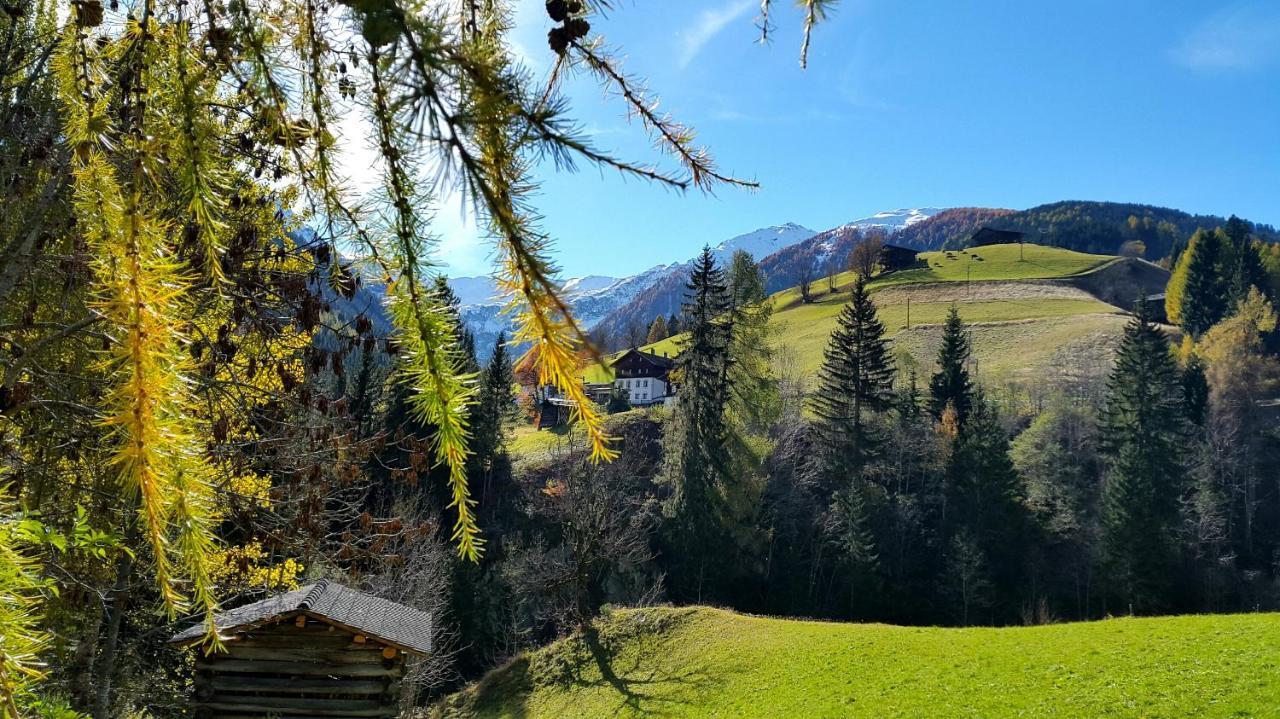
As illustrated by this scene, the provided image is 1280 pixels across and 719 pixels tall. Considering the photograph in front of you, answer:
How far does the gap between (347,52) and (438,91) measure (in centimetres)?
48

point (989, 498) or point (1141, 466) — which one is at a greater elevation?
point (1141, 466)

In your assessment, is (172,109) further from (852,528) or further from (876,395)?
(876,395)

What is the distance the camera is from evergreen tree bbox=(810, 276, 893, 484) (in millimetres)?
35678

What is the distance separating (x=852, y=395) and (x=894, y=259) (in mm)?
56555

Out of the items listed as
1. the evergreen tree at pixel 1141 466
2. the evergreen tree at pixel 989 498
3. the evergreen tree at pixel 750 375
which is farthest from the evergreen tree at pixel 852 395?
the evergreen tree at pixel 1141 466

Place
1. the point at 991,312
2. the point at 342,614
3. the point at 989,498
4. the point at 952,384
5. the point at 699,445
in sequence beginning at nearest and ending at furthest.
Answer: the point at 342,614 → the point at 699,445 → the point at 989,498 → the point at 952,384 → the point at 991,312

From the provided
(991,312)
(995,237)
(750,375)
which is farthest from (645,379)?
(995,237)

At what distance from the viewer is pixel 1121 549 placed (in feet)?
104

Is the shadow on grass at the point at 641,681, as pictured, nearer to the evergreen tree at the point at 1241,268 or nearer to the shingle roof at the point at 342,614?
the shingle roof at the point at 342,614

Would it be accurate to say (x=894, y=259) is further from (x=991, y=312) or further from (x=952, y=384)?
(x=952, y=384)

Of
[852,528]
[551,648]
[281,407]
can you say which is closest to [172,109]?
[281,407]

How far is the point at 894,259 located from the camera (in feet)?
290

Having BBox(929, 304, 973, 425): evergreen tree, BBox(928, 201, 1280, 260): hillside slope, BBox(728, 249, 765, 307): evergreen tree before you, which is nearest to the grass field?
BBox(728, 249, 765, 307): evergreen tree

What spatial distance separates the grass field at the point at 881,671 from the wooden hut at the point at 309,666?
8.56 meters
